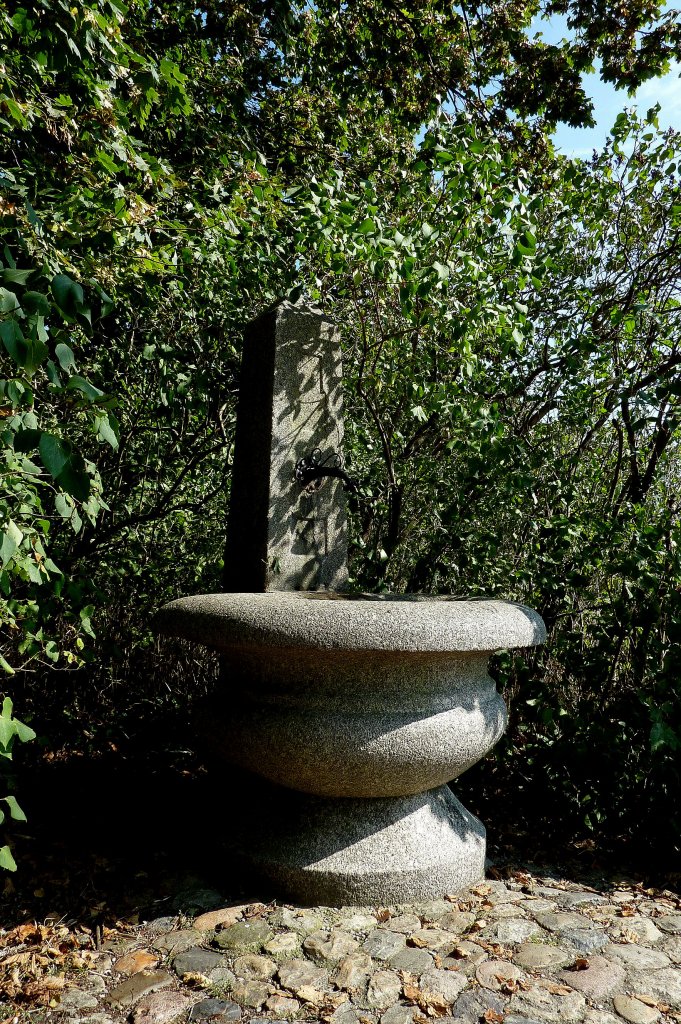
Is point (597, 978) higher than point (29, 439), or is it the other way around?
point (29, 439)

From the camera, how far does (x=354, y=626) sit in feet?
7.91

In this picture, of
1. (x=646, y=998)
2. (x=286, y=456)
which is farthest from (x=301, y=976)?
(x=286, y=456)

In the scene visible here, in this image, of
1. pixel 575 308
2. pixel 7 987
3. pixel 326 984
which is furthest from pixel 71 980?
pixel 575 308

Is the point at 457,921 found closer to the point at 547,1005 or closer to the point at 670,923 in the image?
the point at 547,1005

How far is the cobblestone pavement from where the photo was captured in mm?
2107

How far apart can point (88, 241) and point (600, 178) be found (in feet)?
10.4

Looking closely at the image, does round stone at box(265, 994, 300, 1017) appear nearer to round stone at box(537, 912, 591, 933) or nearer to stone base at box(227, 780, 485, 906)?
stone base at box(227, 780, 485, 906)

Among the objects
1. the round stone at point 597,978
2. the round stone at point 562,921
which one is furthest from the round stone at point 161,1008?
the round stone at point 562,921

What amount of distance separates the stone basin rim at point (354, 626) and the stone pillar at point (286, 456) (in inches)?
25.8

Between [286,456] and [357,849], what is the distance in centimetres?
175

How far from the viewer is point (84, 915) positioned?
260 centimetres

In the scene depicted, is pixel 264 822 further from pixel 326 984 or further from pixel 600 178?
pixel 600 178

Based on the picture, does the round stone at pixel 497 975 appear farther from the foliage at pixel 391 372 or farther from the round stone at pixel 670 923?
the foliage at pixel 391 372

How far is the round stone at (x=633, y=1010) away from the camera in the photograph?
2.09m
